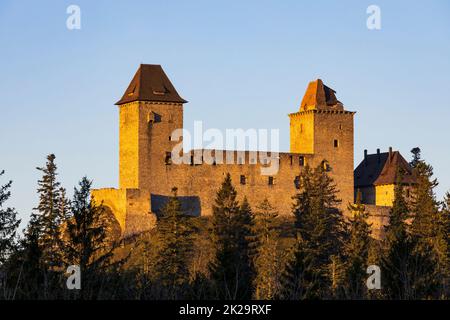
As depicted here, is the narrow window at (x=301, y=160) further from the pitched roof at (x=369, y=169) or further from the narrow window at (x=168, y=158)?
the narrow window at (x=168, y=158)

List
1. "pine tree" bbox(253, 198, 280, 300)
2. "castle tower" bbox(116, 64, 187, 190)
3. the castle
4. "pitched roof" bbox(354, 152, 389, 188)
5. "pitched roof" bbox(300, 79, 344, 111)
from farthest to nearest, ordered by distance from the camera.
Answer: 1. "pitched roof" bbox(354, 152, 389, 188)
2. "pitched roof" bbox(300, 79, 344, 111)
3. "castle tower" bbox(116, 64, 187, 190)
4. the castle
5. "pine tree" bbox(253, 198, 280, 300)

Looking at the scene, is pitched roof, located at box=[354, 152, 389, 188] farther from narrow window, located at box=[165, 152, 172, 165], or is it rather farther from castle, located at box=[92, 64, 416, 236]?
narrow window, located at box=[165, 152, 172, 165]

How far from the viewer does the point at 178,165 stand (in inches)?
3017

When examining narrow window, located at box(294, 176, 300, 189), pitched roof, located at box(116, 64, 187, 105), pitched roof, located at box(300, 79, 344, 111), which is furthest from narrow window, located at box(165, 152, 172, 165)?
pitched roof, located at box(300, 79, 344, 111)

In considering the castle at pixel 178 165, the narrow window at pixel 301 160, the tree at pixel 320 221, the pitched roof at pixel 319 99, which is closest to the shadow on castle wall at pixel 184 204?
the castle at pixel 178 165

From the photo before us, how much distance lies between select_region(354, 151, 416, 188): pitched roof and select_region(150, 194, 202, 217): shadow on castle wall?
14605 millimetres

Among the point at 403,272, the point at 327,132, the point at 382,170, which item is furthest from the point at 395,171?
the point at 403,272

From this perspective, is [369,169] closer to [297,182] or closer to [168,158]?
[297,182]

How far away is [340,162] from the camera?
81.9 metres

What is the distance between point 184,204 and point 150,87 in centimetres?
796

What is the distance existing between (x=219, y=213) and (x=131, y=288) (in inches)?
1454

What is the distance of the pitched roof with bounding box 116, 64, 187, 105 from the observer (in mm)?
77562

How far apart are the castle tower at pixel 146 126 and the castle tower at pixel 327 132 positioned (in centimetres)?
930

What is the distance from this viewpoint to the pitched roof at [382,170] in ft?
276
